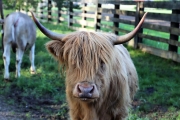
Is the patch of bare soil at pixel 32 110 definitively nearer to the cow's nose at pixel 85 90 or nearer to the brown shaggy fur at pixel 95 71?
the brown shaggy fur at pixel 95 71

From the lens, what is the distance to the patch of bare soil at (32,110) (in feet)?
19.8

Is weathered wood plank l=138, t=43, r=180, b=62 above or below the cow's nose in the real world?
below

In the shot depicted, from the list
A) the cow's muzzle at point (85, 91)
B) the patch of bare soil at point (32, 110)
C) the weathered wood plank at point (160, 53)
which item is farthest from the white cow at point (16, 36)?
the cow's muzzle at point (85, 91)

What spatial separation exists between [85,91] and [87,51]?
54 centimetres

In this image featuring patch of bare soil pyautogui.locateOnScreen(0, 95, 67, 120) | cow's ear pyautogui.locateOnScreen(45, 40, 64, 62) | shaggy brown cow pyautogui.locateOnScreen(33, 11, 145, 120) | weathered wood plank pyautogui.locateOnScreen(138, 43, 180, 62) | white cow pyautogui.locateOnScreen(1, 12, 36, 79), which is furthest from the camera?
weathered wood plank pyautogui.locateOnScreen(138, 43, 180, 62)

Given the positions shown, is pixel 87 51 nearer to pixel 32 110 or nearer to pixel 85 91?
pixel 85 91

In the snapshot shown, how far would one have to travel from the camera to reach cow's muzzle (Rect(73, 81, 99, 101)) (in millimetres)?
3477

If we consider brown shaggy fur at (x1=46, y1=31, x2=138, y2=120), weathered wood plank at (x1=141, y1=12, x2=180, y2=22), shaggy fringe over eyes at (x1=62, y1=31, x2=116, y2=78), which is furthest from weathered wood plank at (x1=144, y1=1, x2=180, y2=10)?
shaggy fringe over eyes at (x1=62, y1=31, x2=116, y2=78)

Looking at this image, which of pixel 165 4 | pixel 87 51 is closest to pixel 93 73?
pixel 87 51

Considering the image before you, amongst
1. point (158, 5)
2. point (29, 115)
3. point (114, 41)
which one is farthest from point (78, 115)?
point (158, 5)

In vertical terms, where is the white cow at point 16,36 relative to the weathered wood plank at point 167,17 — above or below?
below

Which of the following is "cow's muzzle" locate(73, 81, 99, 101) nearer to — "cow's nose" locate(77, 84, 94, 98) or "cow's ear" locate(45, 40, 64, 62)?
"cow's nose" locate(77, 84, 94, 98)

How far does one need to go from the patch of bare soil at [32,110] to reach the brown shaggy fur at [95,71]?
1.78 m

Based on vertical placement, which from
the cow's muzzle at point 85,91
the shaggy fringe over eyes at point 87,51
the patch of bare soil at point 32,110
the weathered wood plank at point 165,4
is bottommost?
the patch of bare soil at point 32,110
